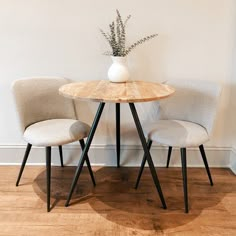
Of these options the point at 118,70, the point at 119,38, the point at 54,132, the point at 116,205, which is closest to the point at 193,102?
the point at 118,70

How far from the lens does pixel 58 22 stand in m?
2.13

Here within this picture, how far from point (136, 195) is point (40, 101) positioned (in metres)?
1.04

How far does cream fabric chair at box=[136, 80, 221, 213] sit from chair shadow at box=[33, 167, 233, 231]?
0.10 meters

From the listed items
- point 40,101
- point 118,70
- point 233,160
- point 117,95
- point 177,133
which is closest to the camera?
point 117,95

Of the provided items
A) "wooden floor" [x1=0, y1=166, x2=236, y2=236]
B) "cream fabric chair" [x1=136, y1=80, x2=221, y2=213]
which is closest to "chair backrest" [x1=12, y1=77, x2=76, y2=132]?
"wooden floor" [x1=0, y1=166, x2=236, y2=236]

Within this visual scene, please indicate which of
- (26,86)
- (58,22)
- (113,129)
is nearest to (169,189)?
(113,129)

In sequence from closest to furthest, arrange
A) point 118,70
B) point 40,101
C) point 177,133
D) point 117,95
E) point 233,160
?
point 117,95 < point 177,133 < point 118,70 < point 40,101 < point 233,160

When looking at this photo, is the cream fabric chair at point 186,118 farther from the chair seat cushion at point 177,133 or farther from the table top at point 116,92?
the table top at point 116,92

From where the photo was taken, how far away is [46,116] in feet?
6.97

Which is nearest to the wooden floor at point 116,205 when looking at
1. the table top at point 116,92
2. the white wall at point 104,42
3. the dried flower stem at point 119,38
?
the white wall at point 104,42

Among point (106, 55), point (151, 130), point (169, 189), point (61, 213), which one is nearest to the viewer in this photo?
point (61, 213)

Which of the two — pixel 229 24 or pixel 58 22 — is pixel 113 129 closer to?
pixel 58 22

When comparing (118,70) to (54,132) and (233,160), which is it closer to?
(54,132)

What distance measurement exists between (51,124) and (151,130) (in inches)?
29.6
